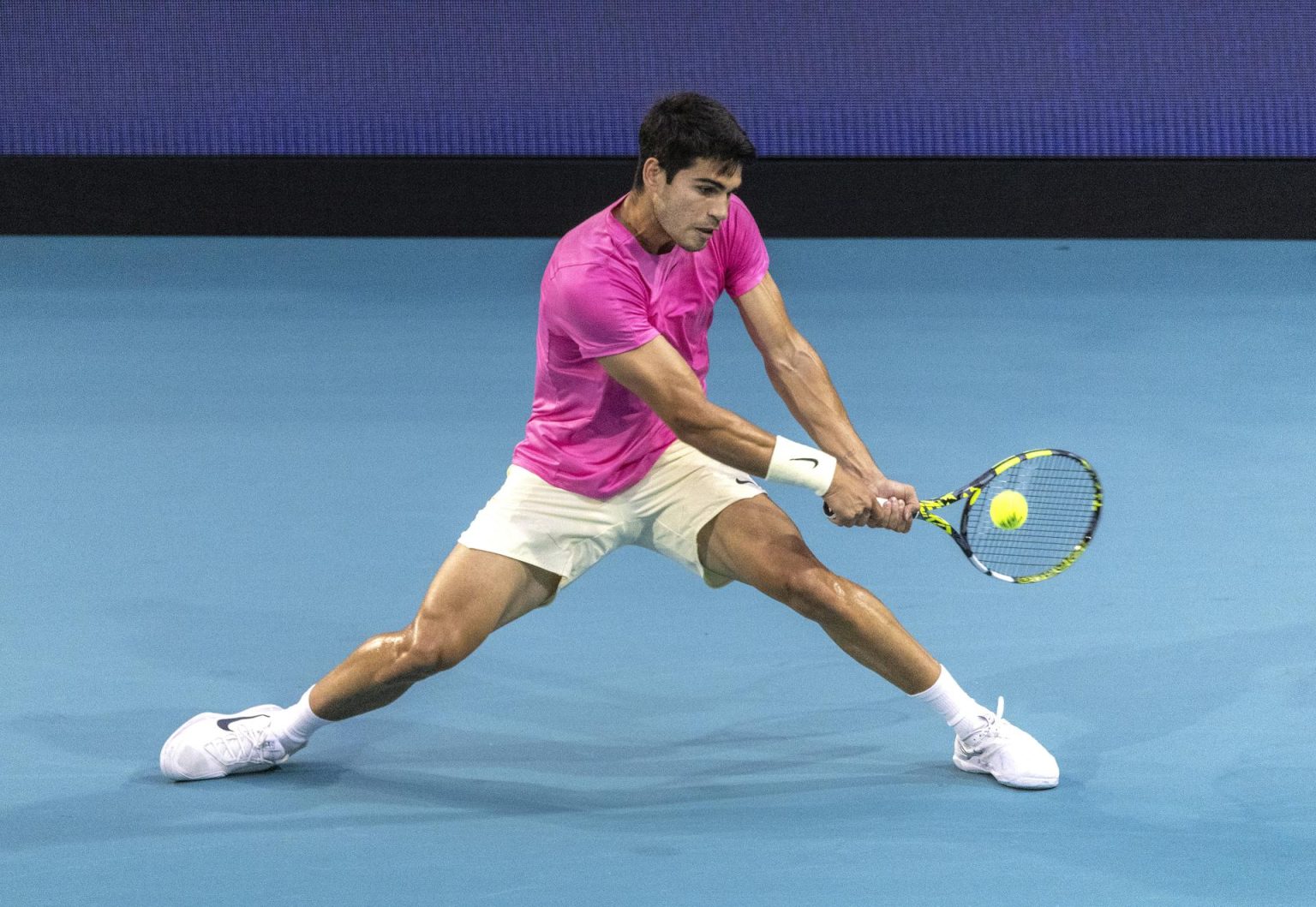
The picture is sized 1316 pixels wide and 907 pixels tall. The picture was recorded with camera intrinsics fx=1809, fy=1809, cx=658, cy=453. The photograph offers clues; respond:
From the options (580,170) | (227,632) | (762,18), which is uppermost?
(762,18)

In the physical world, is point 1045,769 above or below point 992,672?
below

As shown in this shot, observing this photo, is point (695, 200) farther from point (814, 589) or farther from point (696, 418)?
point (814, 589)

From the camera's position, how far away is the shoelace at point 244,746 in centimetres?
362

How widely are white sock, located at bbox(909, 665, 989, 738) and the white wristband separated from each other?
1.61 feet

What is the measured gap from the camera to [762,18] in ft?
28.5

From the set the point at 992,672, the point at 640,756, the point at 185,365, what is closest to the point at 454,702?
Answer: the point at 640,756

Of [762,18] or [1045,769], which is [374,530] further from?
[762,18]

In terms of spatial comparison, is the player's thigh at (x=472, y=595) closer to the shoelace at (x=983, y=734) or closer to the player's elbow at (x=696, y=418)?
the player's elbow at (x=696, y=418)

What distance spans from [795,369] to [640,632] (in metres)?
0.97

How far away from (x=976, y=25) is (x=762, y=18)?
102 cm

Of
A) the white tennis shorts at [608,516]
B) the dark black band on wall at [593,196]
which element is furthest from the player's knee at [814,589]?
the dark black band on wall at [593,196]

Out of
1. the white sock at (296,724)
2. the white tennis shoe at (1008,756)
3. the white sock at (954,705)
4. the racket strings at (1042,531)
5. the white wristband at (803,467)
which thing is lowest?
the white sock at (296,724)

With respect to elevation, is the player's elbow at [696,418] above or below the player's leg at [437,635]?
above

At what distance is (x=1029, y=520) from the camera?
13.2 ft
